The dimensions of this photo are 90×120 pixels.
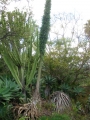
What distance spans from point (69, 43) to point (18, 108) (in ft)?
26.5

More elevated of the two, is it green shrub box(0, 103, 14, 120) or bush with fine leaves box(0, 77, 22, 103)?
bush with fine leaves box(0, 77, 22, 103)

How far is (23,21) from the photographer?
10211 millimetres

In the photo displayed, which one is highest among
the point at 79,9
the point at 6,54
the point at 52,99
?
the point at 79,9

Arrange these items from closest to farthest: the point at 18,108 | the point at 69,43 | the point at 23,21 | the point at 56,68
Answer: the point at 18,108
the point at 23,21
the point at 56,68
the point at 69,43

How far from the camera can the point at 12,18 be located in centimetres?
1057

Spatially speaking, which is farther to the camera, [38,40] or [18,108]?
[38,40]

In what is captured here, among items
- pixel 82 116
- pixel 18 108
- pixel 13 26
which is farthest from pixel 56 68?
pixel 18 108

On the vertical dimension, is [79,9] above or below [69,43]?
above

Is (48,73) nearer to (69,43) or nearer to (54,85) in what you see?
(54,85)

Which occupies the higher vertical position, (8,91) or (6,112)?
(8,91)

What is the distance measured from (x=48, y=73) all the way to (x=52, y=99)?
4.08 metres

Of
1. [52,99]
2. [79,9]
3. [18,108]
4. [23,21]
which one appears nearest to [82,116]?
[52,99]

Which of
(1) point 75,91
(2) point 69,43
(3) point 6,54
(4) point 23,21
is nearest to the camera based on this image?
(3) point 6,54

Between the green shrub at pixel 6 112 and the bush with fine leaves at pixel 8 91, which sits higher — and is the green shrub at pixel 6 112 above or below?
below
